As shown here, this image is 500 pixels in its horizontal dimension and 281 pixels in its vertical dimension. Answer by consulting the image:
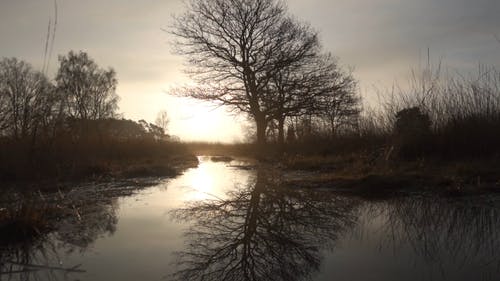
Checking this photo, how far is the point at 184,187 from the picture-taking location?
8.07 m

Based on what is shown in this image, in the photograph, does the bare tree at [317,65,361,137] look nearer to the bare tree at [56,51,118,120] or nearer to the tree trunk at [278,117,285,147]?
the tree trunk at [278,117,285,147]

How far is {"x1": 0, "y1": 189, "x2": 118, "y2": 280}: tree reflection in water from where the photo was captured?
10.2 feet

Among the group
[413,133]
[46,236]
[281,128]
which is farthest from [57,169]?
[281,128]

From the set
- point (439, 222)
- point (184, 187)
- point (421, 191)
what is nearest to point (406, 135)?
point (421, 191)

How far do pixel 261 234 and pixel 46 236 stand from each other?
6.74 feet

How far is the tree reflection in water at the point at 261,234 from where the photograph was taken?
3064mm

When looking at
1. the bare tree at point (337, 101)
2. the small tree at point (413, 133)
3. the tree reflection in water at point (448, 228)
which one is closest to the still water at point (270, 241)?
the tree reflection in water at point (448, 228)

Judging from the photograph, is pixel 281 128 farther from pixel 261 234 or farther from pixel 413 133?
Result: pixel 261 234

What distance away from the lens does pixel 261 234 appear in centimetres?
402

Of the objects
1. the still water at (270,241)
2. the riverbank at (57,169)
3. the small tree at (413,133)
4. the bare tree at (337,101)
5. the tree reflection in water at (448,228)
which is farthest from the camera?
the bare tree at (337,101)

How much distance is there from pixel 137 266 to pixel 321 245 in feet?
5.00

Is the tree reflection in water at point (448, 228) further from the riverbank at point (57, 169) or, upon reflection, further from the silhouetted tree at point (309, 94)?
the silhouetted tree at point (309, 94)

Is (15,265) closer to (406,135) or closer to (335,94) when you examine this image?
(406,135)

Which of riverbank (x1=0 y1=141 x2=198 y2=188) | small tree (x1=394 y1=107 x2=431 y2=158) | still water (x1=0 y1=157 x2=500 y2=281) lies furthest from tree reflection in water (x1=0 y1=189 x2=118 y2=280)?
small tree (x1=394 y1=107 x2=431 y2=158)
